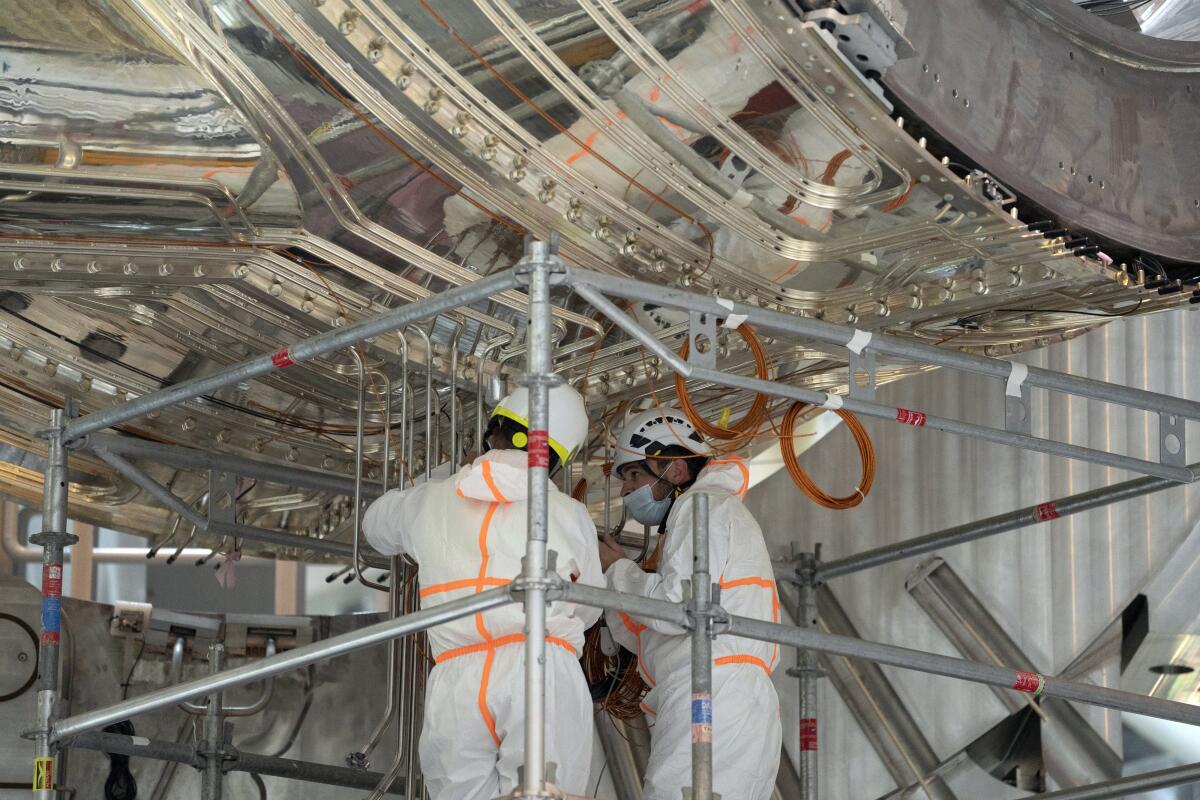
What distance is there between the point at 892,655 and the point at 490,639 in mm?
1313

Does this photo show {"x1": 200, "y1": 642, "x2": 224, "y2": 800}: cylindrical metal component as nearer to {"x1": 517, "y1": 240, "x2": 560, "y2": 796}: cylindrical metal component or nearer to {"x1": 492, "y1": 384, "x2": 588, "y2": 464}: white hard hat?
{"x1": 492, "y1": 384, "x2": 588, "y2": 464}: white hard hat

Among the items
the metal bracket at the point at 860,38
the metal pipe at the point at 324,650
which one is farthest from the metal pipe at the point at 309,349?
the metal bracket at the point at 860,38

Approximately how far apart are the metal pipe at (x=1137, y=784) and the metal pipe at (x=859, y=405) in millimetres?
1186

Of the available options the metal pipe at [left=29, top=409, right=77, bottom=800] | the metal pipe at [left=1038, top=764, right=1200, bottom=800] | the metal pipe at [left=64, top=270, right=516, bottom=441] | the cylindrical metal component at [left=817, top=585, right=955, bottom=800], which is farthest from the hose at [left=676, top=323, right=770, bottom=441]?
the metal pipe at [left=29, top=409, right=77, bottom=800]

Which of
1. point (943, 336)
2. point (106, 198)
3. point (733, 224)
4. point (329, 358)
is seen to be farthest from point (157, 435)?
point (943, 336)

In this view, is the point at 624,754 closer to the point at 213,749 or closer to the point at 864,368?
the point at 213,749

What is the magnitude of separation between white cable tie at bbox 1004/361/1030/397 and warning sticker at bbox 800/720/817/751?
2202 mm

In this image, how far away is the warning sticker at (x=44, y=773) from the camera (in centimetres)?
578

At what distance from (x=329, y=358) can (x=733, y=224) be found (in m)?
1.83

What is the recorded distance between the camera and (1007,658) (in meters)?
7.59

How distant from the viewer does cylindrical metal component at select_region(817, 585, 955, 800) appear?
7738mm

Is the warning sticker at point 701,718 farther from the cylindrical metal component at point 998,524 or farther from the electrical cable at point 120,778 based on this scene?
the electrical cable at point 120,778

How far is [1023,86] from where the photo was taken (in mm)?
6035

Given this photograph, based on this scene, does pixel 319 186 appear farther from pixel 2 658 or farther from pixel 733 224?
pixel 2 658
